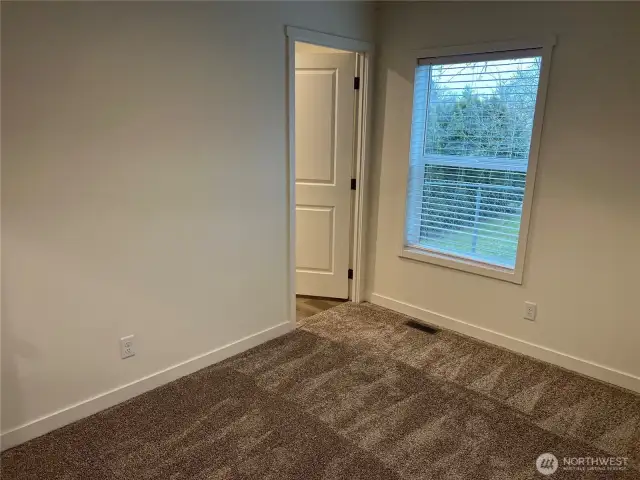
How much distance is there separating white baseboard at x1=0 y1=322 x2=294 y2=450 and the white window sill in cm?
113

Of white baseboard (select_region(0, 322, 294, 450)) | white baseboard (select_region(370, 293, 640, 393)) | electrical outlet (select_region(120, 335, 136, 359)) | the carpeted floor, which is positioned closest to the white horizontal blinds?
white baseboard (select_region(370, 293, 640, 393))

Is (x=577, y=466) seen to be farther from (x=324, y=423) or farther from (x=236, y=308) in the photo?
(x=236, y=308)

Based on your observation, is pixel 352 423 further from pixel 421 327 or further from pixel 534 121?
pixel 534 121

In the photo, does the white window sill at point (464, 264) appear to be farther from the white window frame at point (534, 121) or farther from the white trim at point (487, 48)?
the white trim at point (487, 48)

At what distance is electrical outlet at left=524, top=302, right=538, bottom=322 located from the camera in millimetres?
2980

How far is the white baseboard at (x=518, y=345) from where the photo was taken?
2.71m

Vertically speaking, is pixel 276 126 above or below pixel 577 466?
above

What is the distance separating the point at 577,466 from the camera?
80.9 inches

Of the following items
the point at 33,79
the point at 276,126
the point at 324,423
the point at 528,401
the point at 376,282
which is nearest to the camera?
the point at 33,79

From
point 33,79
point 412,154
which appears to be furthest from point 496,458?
point 33,79

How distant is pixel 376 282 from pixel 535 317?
4.19 ft

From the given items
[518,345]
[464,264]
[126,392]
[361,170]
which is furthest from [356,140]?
[126,392]

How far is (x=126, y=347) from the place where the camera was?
247 cm

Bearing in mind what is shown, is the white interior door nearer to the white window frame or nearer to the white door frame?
the white door frame
